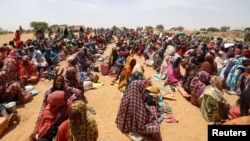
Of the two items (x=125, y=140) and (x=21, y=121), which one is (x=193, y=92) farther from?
(x=21, y=121)

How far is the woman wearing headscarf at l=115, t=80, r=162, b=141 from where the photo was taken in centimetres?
556

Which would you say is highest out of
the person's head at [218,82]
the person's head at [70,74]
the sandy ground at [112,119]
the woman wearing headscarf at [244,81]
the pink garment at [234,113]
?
the person's head at [70,74]

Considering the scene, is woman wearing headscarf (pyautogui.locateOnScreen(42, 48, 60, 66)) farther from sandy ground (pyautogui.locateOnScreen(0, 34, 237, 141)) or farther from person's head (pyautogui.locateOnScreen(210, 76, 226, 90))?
person's head (pyautogui.locateOnScreen(210, 76, 226, 90))

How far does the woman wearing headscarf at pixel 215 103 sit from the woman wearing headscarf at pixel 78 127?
130 inches

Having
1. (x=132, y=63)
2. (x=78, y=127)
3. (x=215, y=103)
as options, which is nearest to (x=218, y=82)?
(x=215, y=103)

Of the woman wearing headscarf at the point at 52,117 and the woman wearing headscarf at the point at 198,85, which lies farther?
the woman wearing headscarf at the point at 198,85

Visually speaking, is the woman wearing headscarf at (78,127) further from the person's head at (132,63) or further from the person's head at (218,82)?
the person's head at (132,63)

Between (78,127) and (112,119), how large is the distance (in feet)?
8.03

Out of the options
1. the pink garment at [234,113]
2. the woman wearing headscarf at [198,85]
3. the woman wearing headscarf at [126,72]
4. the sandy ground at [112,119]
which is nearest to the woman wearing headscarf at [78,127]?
the sandy ground at [112,119]

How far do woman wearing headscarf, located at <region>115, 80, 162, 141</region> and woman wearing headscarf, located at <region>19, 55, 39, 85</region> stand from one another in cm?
495

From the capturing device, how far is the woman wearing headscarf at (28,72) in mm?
9602

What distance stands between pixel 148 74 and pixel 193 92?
13.8 ft

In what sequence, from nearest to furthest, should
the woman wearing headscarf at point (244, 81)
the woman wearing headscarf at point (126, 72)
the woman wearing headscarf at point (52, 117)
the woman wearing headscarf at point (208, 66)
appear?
the woman wearing headscarf at point (52, 117) < the woman wearing headscarf at point (244, 81) < the woman wearing headscarf at point (126, 72) < the woman wearing headscarf at point (208, 66)

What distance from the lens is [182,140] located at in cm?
562
